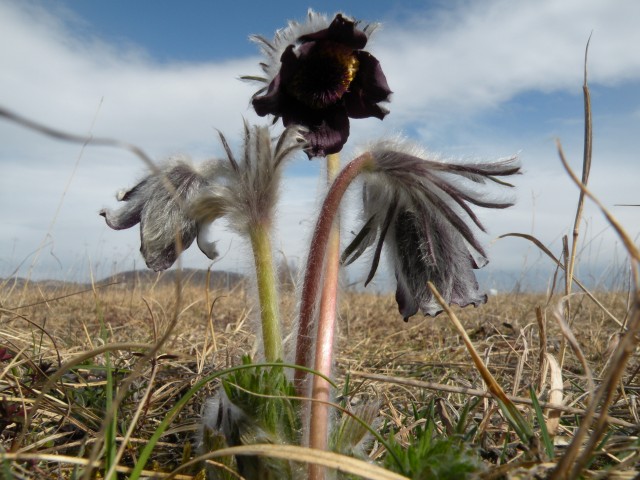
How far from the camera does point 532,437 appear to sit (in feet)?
4.20

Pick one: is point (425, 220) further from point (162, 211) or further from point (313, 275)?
point (162, 211)

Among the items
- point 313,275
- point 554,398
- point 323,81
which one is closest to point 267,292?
point 313,275

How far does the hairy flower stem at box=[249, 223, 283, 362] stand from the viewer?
5.73 feet

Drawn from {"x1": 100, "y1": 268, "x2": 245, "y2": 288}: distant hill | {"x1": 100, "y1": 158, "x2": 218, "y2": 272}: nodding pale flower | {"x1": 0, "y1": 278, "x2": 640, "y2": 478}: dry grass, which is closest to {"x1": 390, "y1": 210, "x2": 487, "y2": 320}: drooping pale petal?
{"x1": 0, "y1": 278, "x2": 640, "y2": 478}: dry grass

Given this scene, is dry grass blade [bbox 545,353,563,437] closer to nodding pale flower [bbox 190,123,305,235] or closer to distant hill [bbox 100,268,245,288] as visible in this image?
nodding pale flower [bbox 190,123,305,235]

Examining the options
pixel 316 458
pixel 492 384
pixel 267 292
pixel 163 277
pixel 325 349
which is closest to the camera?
pixel 316 458

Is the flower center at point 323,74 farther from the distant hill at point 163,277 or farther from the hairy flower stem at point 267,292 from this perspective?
the distant hill at point 163,277

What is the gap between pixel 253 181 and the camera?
1.80 m

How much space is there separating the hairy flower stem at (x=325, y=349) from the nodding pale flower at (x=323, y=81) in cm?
32

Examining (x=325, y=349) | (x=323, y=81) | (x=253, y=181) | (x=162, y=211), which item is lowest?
(x=325, y=349)

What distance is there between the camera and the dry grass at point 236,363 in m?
1.57

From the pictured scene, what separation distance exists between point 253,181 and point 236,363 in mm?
708

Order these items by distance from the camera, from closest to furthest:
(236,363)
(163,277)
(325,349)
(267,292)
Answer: (325,349)
(267,292)
(236,363)
(163,277)

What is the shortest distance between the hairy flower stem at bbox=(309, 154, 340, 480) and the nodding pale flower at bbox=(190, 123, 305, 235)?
248mm
